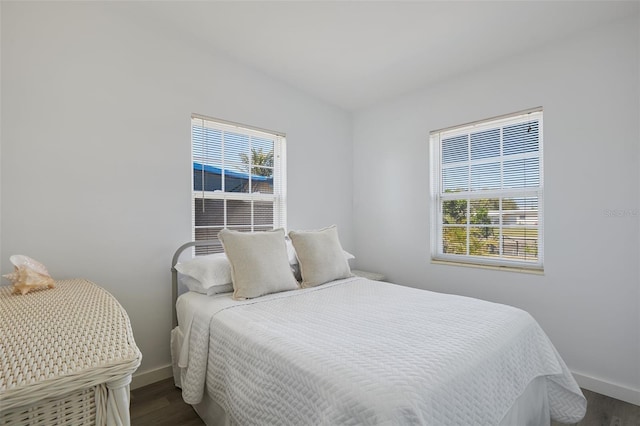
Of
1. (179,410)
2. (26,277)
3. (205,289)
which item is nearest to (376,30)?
(205,289)

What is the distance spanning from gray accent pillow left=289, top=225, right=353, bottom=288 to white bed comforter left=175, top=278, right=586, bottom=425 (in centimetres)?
36

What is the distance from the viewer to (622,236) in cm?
220

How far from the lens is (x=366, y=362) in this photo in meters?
1.23

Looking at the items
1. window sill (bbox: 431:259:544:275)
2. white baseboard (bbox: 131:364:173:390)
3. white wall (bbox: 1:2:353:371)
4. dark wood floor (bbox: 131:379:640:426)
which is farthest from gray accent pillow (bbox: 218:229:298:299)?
window sill (bbox: 431:259:544:275)

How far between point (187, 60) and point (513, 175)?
2979 mm

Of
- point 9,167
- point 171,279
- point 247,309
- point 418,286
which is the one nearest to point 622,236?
point 418,286

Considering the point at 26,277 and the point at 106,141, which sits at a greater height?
the point at 106,141

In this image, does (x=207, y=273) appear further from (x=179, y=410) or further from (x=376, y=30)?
(x=376, y=30)

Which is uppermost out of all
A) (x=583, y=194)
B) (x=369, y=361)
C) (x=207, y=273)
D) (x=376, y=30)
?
(x=376, y=30)

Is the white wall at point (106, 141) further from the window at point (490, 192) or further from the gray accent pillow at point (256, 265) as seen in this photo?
the window at point (490, 192)

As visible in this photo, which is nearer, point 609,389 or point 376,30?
point 609,389

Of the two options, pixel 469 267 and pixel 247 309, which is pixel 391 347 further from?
pixel 469 267

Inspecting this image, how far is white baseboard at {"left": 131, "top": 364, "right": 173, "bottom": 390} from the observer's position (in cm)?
233

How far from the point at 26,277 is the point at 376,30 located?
108 inches
